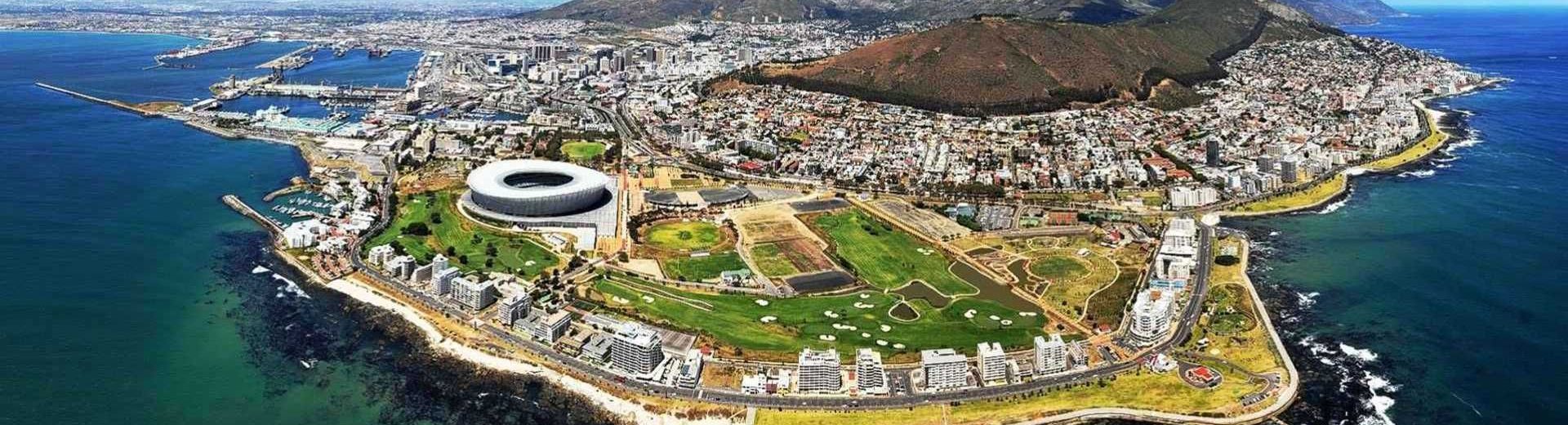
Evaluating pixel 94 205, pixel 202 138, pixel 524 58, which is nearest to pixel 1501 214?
pixel 94 205

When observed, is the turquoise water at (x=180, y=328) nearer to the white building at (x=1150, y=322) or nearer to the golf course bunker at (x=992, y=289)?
the golf course bunker at (x=992, y=289)

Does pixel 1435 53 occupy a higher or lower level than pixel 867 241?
higher

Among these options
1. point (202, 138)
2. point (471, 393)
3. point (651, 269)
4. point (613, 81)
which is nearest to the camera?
point (471, 393)

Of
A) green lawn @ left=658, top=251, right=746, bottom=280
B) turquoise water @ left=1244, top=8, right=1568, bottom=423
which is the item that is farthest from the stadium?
turquoise water @ left=1244, top=8, right=1568, bottom=423

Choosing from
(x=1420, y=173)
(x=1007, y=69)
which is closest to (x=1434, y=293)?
(x=1420, y=173)

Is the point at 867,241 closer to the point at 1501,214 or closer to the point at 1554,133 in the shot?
the point at 1501,214

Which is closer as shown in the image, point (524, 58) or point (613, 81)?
point (613, 81)

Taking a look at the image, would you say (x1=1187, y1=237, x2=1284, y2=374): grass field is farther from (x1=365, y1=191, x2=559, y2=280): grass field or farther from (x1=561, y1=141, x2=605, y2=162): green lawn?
(x1=561, y1=141, x2=605, y2=162): green lawn
